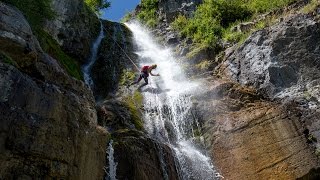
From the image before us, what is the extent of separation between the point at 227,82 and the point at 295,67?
2679 millimetres

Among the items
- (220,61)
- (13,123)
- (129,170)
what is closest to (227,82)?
(220,61)

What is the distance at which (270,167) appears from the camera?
12797 mm

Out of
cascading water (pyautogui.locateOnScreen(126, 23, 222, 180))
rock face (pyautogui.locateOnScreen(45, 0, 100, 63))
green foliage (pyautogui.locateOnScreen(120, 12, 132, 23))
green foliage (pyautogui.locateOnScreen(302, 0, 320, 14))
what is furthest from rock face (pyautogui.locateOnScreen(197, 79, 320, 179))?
green foliage (pyautogui.locateOnScreen(120, 12, 132, 23))

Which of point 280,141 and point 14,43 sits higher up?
point 14,43

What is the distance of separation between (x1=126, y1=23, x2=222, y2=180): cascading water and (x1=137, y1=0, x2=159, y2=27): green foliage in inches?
284

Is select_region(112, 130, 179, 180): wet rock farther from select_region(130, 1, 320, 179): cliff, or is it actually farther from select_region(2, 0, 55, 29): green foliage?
select_region(2, 0, 55, 29): green foliage

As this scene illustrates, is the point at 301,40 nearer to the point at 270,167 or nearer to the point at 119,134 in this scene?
the point at 270,167

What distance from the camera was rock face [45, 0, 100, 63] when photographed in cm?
1892

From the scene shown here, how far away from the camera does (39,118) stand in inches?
293

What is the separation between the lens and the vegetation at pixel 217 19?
829 inches

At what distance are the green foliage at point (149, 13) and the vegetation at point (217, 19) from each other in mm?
2203

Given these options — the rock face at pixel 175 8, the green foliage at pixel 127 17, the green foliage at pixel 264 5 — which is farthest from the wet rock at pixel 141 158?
the green foliage at pixel 127 17

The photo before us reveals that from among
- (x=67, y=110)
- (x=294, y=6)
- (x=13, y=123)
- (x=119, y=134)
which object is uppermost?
(x=294, y=6)

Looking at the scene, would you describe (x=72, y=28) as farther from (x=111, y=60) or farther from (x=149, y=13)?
(x=149, y=13)
